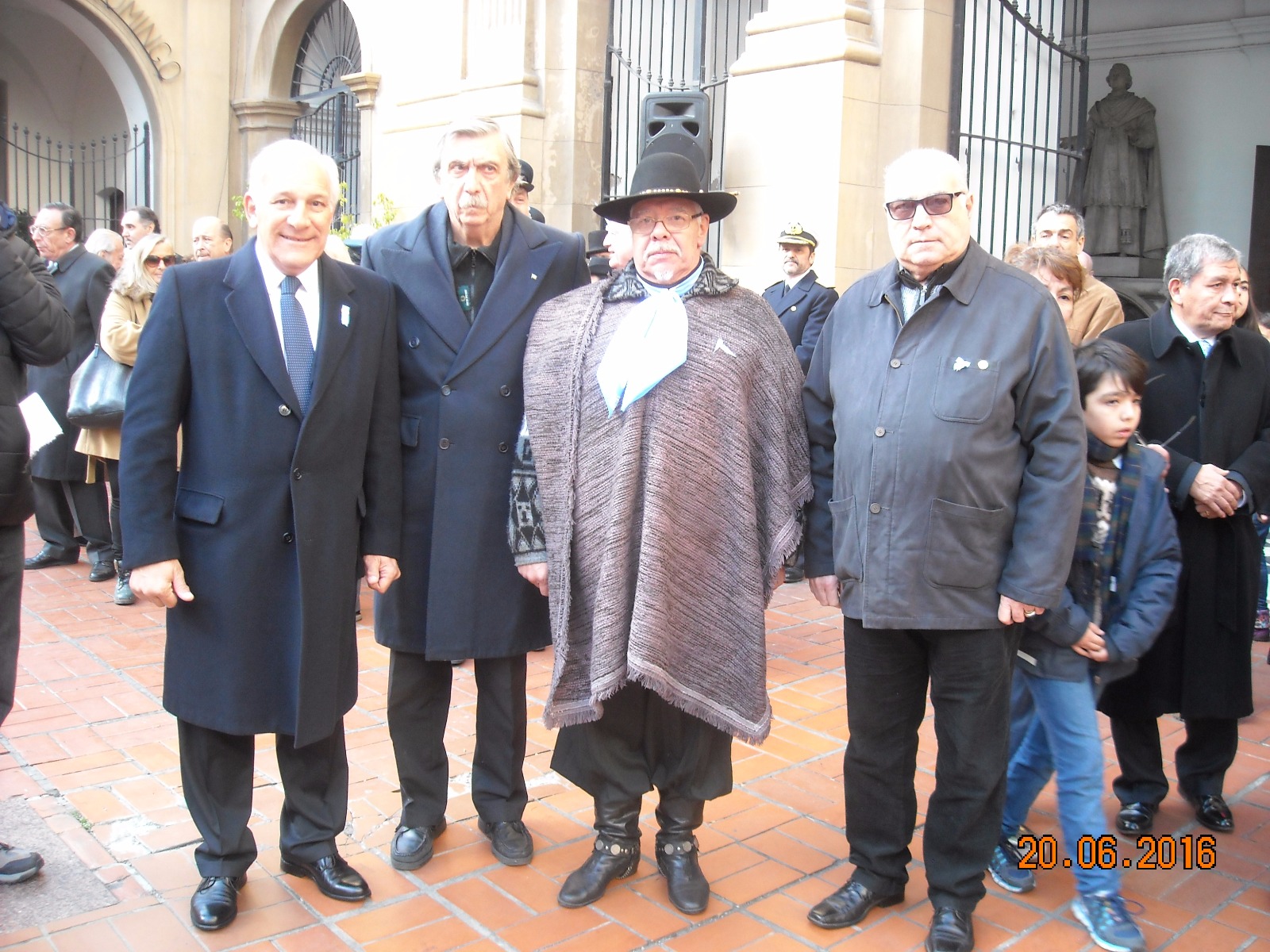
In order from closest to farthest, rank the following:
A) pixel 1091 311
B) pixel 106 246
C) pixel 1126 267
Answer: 1. pixel 1091 311
2. pixel 106 246
3. pixel 1126 267

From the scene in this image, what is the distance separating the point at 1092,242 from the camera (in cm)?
1193

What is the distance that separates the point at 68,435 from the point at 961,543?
236 inches

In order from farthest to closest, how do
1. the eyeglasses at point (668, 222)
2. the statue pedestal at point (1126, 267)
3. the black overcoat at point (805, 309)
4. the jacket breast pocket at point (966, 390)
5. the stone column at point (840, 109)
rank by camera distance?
1. the statue pedestal at point (1126, 267)
2. the stone column at point (840, 109)
3. the black overcoat at point (805, 309)
4. the eyeglasses at point (668, 222)
5. the jacket breast pocket at point (966, 390)

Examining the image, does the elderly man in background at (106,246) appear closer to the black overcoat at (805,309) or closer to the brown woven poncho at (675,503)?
the black overcoat at (805,309)

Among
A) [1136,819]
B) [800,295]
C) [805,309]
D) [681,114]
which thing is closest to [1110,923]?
[1136,819]

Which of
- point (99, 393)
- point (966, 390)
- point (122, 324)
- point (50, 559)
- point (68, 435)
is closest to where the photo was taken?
point (966, 390)

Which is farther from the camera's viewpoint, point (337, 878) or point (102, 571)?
point (102, 571)

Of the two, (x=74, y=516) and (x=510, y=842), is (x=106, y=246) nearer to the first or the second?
(x=74, y=516)

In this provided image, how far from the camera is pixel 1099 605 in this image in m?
3.33

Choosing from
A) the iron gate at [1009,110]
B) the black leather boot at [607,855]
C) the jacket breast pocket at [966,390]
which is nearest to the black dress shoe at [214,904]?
the black leather boot at [607,855]

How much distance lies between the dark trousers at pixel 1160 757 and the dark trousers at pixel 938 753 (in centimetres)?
91

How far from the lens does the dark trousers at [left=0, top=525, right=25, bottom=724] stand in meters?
3.41

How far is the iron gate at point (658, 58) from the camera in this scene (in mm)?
10398

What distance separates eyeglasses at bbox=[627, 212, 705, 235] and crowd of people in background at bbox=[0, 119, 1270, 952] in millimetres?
11
